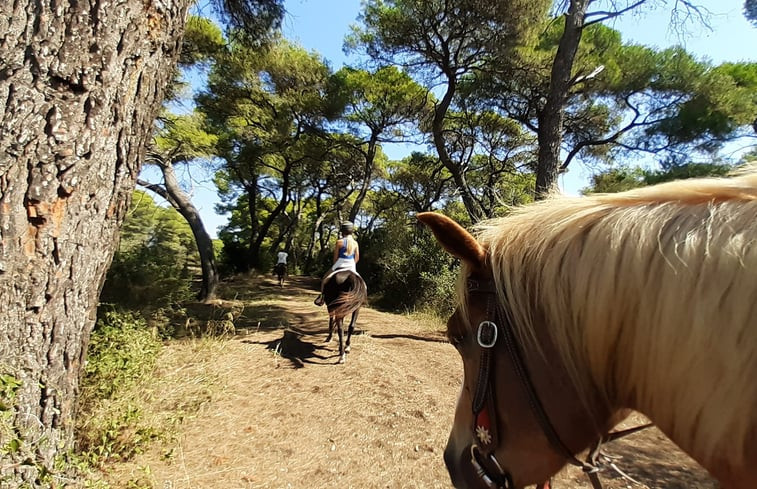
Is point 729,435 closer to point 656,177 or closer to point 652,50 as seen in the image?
point 656,177

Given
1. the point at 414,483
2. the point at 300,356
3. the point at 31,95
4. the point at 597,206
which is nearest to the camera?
the point at 597,206

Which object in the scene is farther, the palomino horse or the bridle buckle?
the bridle buckle

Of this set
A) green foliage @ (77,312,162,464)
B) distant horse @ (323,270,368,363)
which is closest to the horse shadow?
distant horse @ (323,270,368,363)

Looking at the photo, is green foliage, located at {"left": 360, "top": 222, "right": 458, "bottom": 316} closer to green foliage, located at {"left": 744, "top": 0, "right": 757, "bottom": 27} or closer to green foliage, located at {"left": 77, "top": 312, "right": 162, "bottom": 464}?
green foliage, located at {"left": 77, "top": 312, "right": 162, "bottom": 464}

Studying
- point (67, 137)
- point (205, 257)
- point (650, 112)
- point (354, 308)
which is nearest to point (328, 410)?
point (354, 308)

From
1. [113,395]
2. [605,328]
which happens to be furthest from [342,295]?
[605,328]

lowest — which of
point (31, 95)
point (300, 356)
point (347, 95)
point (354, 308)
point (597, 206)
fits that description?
point (300, 356)

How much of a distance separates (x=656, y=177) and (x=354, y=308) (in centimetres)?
805

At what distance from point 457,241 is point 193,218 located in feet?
28.3

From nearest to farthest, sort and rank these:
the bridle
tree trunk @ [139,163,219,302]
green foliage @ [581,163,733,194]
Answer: the bridle
green foliage @ [581,163,733,194]
tree trunk @ [139,163,219,302]

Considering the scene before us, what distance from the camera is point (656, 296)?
0.67m

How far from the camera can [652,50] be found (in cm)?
822

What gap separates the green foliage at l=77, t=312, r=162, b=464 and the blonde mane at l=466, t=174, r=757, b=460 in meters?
2.61

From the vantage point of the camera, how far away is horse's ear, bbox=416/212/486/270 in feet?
2.94
